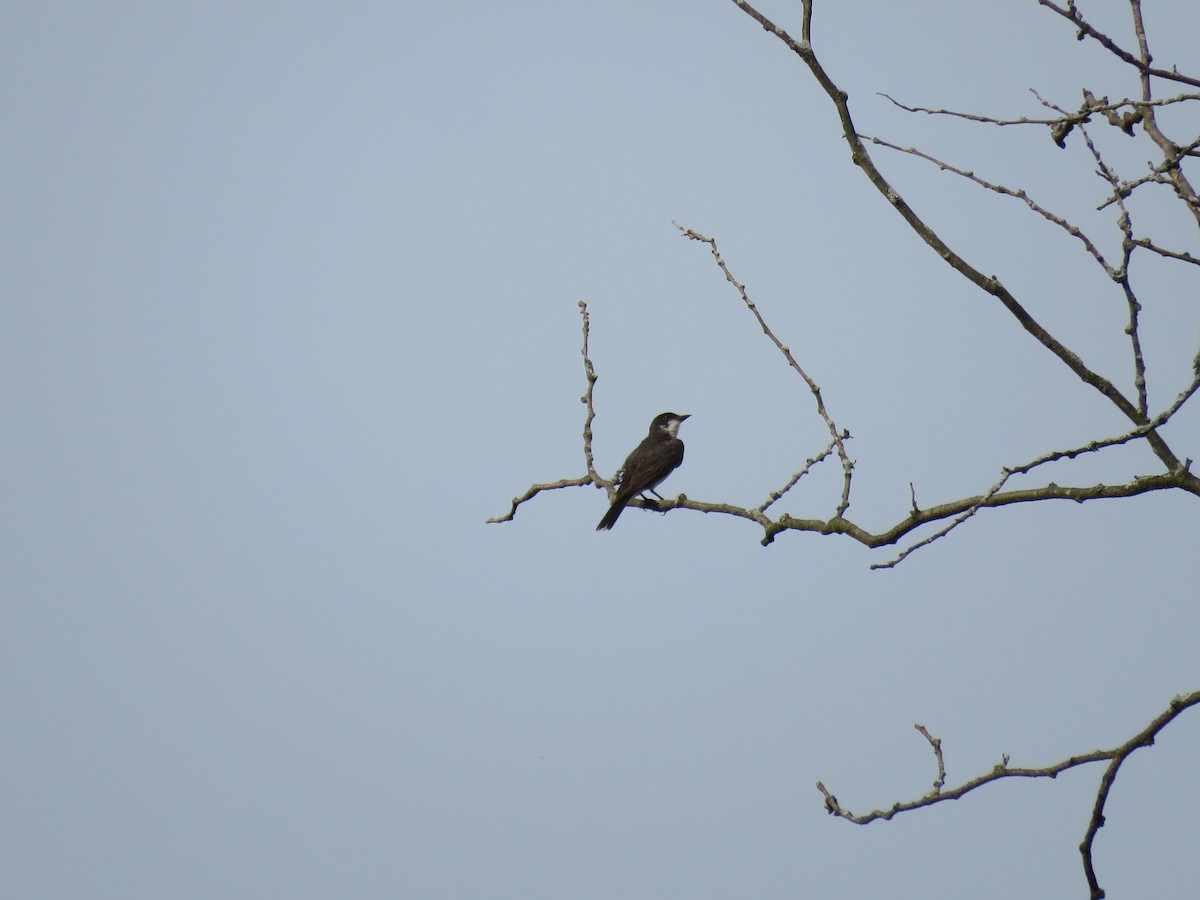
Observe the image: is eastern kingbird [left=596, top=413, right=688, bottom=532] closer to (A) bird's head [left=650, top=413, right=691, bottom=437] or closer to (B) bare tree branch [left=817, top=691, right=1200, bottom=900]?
(A) bird's head [left=650, top=413, right=691, bottom=437]

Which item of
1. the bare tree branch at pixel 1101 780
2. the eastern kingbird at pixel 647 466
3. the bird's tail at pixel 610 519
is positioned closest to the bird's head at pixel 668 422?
the eastern kingbird at pixel 647 466

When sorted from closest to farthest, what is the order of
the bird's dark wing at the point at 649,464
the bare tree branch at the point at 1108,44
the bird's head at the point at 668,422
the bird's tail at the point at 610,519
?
the bare tree branch at the point at 1108,44, the bird's tail at the point at 610,519, the bird's dark wing at the point at 649,464, the bird's head at the point at 668,422

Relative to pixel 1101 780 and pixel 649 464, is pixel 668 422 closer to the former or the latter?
pixel 649 464

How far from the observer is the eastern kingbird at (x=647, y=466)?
39.9 feet

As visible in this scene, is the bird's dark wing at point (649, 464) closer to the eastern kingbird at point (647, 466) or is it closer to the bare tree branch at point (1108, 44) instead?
the eastern kingbird at point (647, 466)

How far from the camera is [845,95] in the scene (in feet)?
13.1

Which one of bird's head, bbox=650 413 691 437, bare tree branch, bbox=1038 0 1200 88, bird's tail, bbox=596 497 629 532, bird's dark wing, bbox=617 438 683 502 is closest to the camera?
bare tree branch, bbox=1038 0 1200 88

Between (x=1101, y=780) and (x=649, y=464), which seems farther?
(x=649, y=464)

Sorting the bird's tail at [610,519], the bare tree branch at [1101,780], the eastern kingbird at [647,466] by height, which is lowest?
the bare tree branch at [1101,780]

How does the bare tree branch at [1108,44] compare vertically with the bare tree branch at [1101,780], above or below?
above

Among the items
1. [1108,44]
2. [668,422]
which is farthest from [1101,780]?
[668,422]

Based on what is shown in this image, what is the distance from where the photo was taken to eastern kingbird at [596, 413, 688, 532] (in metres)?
12.2

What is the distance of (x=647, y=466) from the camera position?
43.4 feet

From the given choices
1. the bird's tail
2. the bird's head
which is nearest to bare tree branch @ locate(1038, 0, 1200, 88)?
the bird's tail
